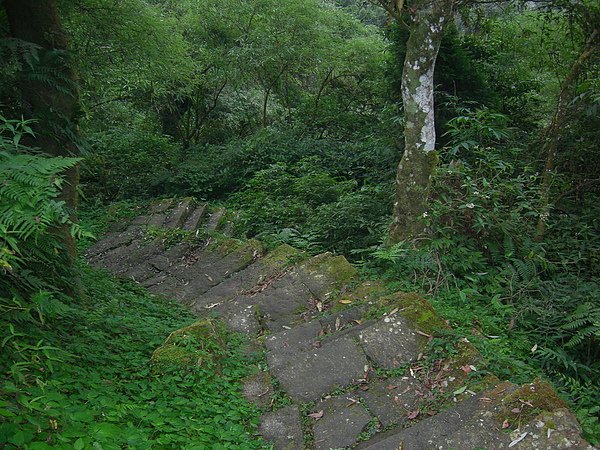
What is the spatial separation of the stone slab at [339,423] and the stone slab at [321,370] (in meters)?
0.13

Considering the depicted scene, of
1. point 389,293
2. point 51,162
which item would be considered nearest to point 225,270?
point 389,293

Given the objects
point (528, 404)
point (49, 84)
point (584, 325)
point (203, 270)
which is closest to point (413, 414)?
point (528, 404)

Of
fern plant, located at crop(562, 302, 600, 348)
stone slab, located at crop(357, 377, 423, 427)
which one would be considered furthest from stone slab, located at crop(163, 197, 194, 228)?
fern plant, located at crop(562, 302, 600, 348)

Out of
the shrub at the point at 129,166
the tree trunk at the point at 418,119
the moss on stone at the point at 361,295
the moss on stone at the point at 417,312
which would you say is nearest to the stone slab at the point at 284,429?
the moss on stone at the point at 417,312

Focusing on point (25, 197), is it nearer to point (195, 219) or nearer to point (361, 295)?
point (361, 295)

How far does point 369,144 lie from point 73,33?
5259 millimetres

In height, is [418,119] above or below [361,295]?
above

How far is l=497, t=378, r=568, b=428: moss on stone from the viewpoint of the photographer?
2711 millimetres

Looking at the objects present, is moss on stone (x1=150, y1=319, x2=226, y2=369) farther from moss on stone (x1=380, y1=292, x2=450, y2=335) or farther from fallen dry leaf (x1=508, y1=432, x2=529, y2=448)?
fallen dry leaf (x1=508, y1=432, x2=529, y2=448)

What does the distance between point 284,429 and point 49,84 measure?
11.2 ft

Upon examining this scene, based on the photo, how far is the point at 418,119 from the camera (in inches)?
213

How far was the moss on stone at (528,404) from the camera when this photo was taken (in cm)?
271

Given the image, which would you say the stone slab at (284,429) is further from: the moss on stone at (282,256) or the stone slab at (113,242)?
the stone slab at (113,242)

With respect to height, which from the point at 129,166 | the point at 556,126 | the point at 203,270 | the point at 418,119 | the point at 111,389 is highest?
the point at 556,126
